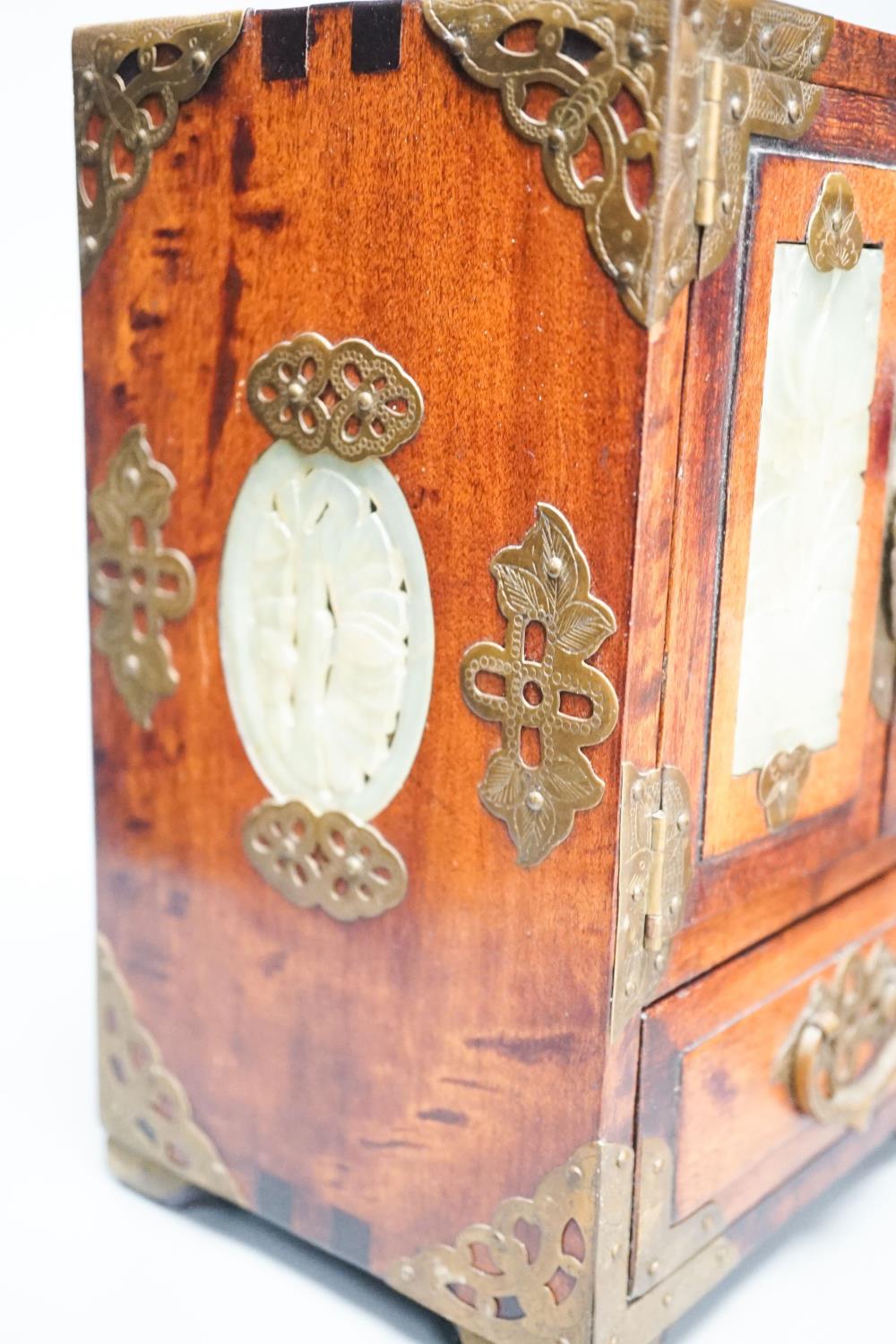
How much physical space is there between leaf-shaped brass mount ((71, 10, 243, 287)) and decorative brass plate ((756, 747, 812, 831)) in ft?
2.42

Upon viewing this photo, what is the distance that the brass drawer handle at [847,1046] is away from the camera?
152cm

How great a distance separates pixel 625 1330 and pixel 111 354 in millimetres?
948

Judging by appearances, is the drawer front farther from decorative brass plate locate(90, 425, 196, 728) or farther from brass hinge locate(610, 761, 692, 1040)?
decorative brass plate locate(90, 425, 196, 728)

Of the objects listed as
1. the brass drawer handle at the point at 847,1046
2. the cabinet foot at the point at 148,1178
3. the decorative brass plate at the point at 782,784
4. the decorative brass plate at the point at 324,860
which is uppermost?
the decorative brass plate at the point at 782,784

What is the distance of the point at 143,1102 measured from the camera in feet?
5.36

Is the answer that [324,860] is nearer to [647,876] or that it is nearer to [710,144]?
[647,876]

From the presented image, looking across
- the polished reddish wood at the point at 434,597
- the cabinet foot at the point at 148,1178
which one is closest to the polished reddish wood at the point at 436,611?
the polished reddish wood at the point at 434,597

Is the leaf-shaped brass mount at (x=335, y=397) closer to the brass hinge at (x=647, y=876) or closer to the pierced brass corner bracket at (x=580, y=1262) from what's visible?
the brass hinge at (x=647, y=876)

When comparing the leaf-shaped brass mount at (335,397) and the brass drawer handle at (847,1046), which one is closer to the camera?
the leaf-shaped brass mount at (335,397)

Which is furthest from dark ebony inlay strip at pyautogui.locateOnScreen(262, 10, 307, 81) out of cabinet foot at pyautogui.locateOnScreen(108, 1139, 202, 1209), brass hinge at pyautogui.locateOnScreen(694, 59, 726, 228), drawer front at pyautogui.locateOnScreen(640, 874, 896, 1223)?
cabinet foot at pyautogui.locateOnScreen(108, 1139, 202, 1209)

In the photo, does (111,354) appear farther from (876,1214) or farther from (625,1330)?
(876,1214)

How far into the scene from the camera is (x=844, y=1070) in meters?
1.61

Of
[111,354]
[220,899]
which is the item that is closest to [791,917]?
[220,899]

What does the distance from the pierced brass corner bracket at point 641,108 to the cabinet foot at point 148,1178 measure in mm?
1001
